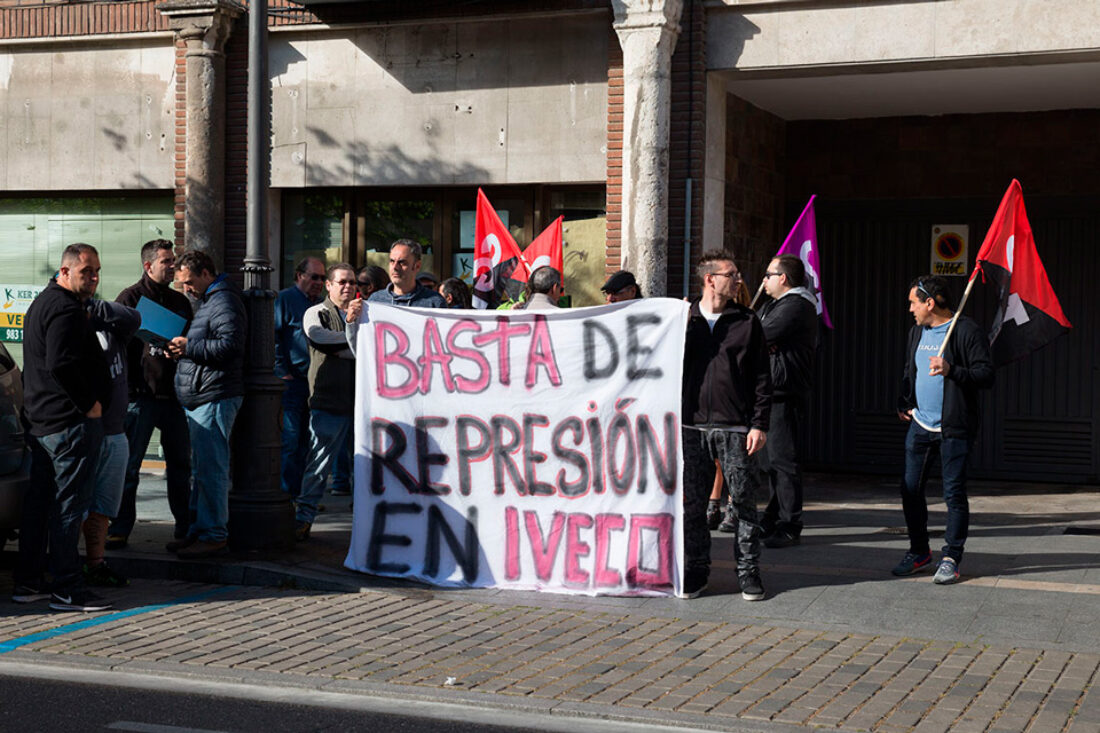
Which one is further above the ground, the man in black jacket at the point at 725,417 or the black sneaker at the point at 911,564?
the man in black jacket at the point at 725,417

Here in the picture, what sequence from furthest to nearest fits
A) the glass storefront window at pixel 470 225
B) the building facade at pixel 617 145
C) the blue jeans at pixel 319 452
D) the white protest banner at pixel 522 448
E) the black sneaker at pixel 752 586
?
the glass storefront window at pixel 470 225
the building facade at pixel 617 145
the blue jeans at pixel 319 452
the white protest banner at pixel 522 448
the black sneaker at pixel 752 586

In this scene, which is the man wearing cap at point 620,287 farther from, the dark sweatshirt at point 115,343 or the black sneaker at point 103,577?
the black sneaker at point 103,577

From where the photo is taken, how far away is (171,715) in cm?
565

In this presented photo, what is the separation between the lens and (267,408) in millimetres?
9086

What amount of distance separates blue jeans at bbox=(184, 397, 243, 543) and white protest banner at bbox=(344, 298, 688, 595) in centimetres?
87

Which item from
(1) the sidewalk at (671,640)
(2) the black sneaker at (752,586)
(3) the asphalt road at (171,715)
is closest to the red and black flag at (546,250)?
(1) the sidewalk at (671,640)

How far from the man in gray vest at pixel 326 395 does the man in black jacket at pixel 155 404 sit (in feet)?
2.64

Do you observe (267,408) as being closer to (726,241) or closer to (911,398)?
(911,398)

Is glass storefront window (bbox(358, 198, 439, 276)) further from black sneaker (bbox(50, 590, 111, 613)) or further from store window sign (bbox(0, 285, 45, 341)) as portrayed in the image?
black sneaker (bbox(50, 590, 111, 613))

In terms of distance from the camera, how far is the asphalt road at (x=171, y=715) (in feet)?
18.0

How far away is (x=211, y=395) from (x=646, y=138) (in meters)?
5.16

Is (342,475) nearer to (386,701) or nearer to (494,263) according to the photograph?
(494,263)

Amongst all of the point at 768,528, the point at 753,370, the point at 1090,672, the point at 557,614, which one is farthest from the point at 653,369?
the point at 1090,672

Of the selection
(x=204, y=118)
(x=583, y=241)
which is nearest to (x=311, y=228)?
(x=204, y=118)
